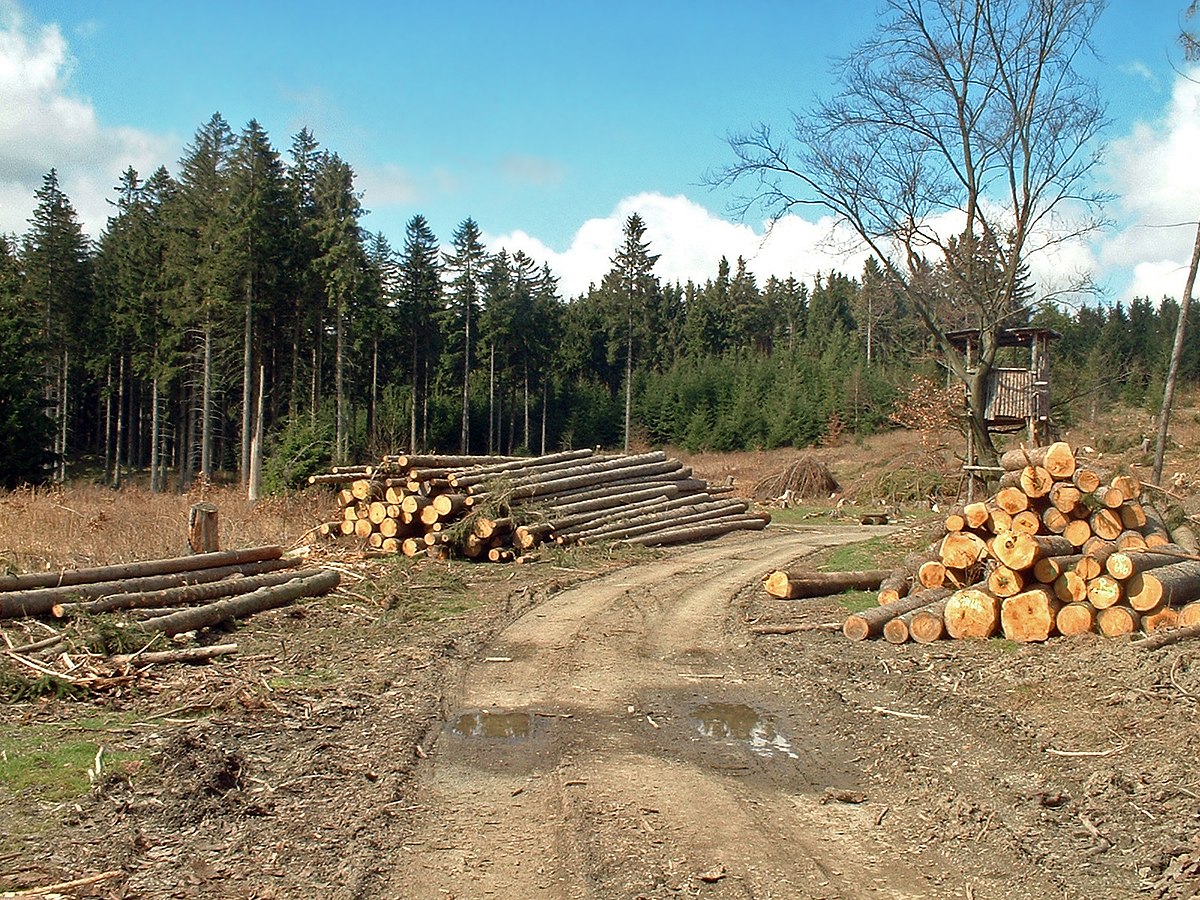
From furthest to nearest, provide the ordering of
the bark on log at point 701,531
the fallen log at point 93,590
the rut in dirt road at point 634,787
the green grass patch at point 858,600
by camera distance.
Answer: the bark on log at point 701,531 → the green grass patch at point 858,600 → the fallen log at point 93,590 → the rut in dirt road at point 634,787

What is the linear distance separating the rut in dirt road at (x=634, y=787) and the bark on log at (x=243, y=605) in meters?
2.98

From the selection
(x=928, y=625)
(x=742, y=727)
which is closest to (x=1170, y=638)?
(x=928, y=625)

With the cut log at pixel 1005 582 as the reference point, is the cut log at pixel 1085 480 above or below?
above

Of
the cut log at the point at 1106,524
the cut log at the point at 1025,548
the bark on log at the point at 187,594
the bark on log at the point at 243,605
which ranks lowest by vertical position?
the bark on log at the point at 243,605

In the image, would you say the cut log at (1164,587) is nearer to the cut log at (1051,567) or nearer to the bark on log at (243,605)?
the cut log at (1051,567)

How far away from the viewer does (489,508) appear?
16.7m

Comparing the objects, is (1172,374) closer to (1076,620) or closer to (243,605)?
(1076,620)

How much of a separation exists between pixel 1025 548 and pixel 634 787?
5.48 metres

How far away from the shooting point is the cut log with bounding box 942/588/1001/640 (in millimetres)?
9469

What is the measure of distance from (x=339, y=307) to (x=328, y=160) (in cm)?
798

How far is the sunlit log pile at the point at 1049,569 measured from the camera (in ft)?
29.6

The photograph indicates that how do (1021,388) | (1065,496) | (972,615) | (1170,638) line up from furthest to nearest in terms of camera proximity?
(1021,388) < (1065,496) < (972,615) < (1170,638)

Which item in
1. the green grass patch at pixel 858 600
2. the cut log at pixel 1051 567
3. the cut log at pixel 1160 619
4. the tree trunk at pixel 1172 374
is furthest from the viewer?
the tree trunk at pixel 1172 374

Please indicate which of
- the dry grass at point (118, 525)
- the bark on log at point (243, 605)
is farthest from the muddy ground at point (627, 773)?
the dry grass at point (118, 525)
